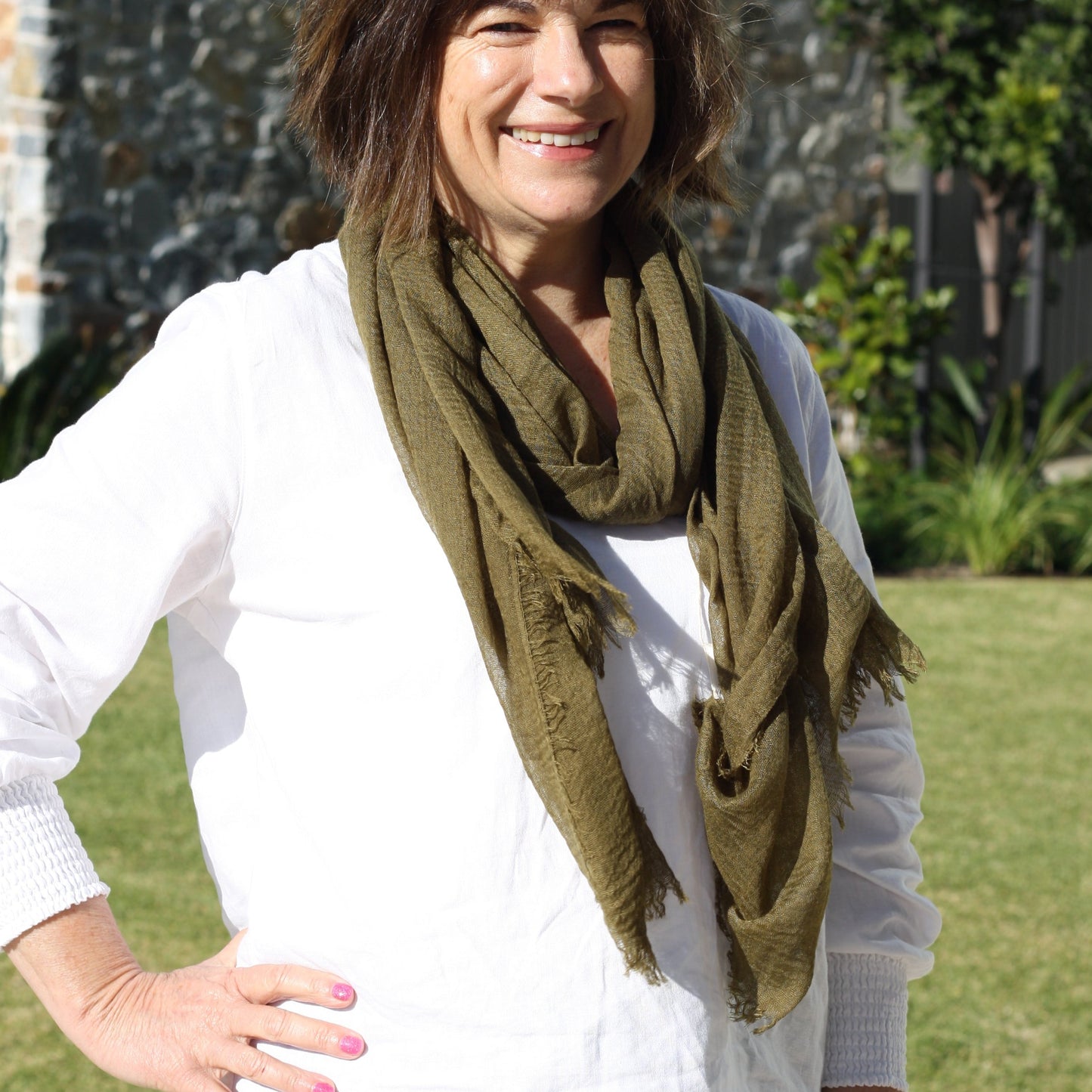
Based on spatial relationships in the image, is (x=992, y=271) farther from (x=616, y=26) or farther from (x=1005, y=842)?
(x=616, y=26)

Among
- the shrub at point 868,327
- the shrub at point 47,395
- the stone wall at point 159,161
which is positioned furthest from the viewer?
the shrub at point 868,327

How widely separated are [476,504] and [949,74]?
8.75 metres

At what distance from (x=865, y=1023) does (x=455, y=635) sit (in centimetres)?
72

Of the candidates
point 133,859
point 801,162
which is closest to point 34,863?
point 133,859

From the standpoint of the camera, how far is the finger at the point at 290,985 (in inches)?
56.8

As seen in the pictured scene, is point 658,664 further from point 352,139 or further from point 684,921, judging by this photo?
point 352,139

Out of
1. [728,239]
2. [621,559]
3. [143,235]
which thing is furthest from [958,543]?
[621,559]

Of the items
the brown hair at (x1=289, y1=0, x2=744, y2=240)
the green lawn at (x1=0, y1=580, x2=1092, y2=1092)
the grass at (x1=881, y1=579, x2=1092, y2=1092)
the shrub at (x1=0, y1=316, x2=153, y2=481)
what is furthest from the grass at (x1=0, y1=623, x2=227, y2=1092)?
the brown hair at (x1=289, y1=0, x2=744, y2=240)

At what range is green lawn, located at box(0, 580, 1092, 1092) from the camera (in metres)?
3.70

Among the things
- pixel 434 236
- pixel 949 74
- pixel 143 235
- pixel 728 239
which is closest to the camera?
pixel 434 236

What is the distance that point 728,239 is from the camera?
10.4 meters

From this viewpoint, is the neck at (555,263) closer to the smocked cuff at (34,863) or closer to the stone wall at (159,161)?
the smocked cuff at (34,863)

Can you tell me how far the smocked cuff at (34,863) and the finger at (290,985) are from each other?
188mm

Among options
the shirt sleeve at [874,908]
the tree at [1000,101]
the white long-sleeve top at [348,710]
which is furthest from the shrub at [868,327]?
the white long-sleeve top at [348,710]
